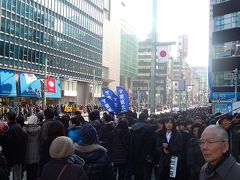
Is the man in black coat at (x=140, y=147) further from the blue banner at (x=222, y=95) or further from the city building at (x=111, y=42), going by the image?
the city building at (x=111, y=42)

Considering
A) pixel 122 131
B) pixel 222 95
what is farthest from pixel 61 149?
pixel 222 95

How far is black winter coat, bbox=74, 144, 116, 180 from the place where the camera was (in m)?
5.95

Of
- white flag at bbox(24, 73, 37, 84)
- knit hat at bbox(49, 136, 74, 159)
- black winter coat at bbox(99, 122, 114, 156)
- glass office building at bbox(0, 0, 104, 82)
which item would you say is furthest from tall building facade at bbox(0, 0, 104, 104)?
knit hat at bbox(49, 136, 74, 159)

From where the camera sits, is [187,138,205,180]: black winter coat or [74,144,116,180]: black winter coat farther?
[187,138,205,180]: black winter coat

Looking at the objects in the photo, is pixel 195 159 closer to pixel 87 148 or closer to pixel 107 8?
pixel 87 148

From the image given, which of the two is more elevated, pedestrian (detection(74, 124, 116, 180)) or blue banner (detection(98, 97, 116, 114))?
blue banner (detection(98, 97, 116, 114))

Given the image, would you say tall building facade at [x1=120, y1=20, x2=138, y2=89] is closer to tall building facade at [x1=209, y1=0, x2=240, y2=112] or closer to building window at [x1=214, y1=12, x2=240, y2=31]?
building window at [x1=214, y1=12, x2=240, y2=31]

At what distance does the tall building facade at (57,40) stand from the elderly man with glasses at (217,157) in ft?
175

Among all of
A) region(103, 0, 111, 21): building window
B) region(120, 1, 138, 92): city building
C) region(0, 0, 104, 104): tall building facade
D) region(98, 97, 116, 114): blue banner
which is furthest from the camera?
region(120, 1, 138, 92): city building

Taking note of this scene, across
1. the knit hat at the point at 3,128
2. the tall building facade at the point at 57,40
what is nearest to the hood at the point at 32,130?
the knit hat at the point at 3,128

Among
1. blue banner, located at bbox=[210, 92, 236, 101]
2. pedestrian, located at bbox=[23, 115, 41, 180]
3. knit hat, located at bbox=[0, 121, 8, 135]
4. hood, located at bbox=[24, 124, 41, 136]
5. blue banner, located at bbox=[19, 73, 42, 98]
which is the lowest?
pedestrian, located at bbox=[23, 115, 41, 180]

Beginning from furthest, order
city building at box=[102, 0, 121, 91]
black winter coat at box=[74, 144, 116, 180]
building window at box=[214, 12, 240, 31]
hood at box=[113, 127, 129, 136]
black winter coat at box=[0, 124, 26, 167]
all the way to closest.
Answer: city building at box=[102, 0, 121, 91], building window at box=[214, 12, 240, 31], hood at box=[113, 127, 129, 136], black winter coat at box=[0, 124, 26, 167], black winter coat at box=[74, 144, 116, 180]

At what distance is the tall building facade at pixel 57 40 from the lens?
57.7 m

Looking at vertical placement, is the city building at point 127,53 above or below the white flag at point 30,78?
above
